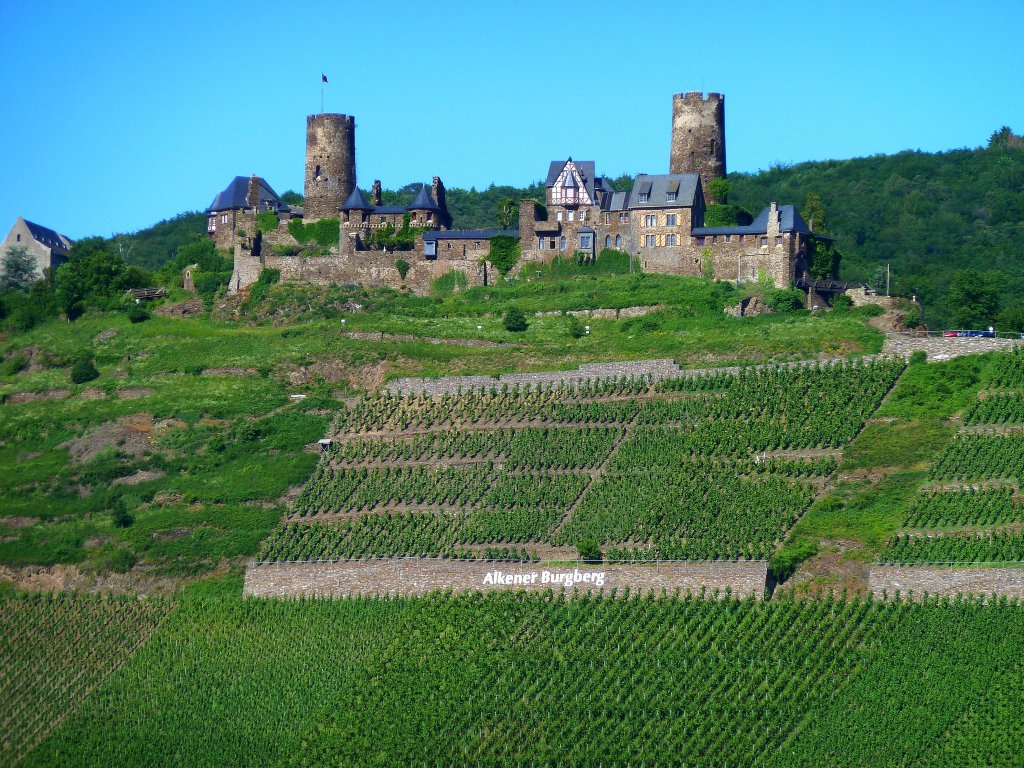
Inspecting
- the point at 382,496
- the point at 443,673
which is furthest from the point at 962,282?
the point at 443,673

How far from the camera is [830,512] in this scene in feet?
210

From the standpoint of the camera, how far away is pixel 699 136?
311 ft

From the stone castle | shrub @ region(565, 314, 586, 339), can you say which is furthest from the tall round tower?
shrub @ region(565, 314, 586, 339)

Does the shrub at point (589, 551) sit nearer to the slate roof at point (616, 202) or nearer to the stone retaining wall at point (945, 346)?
the stone retaining wall at point (945, 346)

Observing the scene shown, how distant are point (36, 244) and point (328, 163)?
76.1 feet

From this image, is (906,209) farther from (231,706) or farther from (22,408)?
(231,706)

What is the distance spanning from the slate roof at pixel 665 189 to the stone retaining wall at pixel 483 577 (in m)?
29.8

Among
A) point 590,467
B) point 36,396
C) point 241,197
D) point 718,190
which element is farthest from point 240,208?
point 590,467

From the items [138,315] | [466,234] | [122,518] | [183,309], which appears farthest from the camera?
[183,309]

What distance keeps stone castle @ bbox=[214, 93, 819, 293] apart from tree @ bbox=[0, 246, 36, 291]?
42.9 feet

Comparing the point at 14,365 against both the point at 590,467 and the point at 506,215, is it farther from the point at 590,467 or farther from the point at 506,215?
the point at 590,467

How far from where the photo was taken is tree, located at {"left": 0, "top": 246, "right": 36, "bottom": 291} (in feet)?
348

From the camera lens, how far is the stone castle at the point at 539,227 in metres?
87.4

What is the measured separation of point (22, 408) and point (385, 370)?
16.1m
